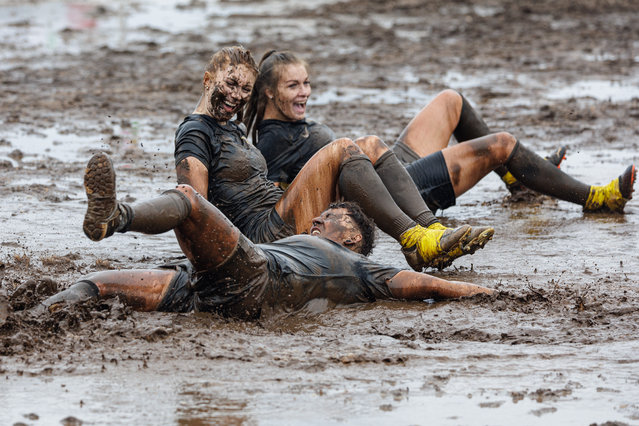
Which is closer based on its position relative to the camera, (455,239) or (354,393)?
(354,393)

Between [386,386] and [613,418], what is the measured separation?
841 millimetres

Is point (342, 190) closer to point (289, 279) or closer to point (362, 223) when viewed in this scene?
point (362, 223)

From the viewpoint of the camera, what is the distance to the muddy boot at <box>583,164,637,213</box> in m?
6.96

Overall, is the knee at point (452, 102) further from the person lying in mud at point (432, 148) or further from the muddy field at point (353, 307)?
the muddy field at point (353, 307)

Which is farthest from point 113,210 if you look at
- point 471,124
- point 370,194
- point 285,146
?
point 471,124

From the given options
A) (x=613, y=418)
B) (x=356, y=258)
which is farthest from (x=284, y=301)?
(x=613, y=418)

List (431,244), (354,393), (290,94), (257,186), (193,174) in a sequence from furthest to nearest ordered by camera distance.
A: (290,94)
(257,186)
(431,244)
(193,174)
(354,393)

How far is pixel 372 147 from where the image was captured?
19.9ft

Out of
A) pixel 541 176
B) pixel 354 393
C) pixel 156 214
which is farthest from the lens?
pixel 541 176

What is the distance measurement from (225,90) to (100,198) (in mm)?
1657

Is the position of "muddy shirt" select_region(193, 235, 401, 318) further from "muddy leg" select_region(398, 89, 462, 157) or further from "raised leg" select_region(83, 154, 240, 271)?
"muddy leg" select_region(398, 89, 462, 157)

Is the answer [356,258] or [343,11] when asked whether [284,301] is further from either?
[343,11]

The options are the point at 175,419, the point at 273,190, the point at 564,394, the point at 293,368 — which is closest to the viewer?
the point at 175,419

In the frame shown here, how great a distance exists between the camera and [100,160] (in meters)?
4.30
